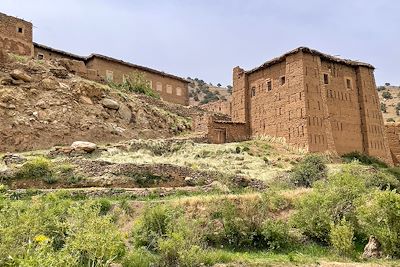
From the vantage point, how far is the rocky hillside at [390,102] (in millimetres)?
54209

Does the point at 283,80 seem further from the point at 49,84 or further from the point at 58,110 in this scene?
the point at 49,84

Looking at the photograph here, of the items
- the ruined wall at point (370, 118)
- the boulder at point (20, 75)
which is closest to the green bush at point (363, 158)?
the ruined wall at point (370, 118)

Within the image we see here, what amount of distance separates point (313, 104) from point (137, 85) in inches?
560

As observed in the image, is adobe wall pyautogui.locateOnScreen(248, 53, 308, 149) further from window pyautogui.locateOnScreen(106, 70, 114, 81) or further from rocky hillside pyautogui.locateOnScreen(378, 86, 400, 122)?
rocky hillside pyautogui.locateOnScreen(378, 86, 400, 122)

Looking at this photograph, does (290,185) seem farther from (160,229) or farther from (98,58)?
(98,58)

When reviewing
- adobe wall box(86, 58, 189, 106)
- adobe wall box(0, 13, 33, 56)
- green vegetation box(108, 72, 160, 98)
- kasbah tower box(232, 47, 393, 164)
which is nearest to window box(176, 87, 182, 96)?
adobe wall box(86, 58, 189, 106)

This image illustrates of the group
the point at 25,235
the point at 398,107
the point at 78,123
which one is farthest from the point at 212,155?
the point at 398,107

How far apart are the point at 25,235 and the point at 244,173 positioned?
48.0ft

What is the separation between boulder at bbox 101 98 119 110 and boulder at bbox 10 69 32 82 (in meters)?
4.60

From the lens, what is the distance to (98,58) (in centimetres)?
3622

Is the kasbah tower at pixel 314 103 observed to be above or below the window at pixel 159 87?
below

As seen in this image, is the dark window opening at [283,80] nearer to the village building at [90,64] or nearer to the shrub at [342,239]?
the village building at [90,64]

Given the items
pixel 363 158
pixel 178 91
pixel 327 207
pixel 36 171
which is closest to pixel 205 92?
pixel 178 91

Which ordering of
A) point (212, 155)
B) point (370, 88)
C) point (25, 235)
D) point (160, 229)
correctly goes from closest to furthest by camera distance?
1. point (25, 235)
2. point (160, 229)
3. point (212, 155)
4. point (370, 88)
